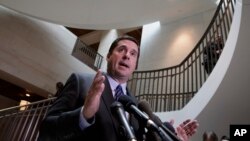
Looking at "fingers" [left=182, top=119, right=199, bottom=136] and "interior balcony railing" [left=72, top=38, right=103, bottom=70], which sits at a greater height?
"interior balcony railing" [left=72, top=38, right=103, bottom=70]

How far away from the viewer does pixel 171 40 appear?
9227 mm

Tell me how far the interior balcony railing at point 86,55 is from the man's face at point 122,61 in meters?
7.66

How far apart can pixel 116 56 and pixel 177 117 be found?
3.71 m

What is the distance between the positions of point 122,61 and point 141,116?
40 cm

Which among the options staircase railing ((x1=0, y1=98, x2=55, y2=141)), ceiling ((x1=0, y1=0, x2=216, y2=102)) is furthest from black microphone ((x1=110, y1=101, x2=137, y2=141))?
ceiling ((x1=0, y1=0, x2=216, y2=102))

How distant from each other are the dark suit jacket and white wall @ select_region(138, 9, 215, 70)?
296 inches

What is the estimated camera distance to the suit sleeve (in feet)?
3.43

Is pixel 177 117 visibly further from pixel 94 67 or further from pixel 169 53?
pixel 94 67

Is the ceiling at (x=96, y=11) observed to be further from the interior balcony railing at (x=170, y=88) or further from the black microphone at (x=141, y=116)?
the black microphone at (x=141, y=116)

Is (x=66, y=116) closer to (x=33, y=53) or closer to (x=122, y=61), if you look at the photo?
(x=122, y=61)

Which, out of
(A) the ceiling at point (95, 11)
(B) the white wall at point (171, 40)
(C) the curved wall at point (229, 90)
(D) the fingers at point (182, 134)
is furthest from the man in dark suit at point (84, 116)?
(B) the white wall at point (171, 40)

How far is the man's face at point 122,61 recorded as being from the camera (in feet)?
4.46

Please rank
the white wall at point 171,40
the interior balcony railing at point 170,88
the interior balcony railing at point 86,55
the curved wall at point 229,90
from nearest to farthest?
the curved wall at point 229,90
the interior balcony railing at point 170,88
the white wall at point 171,40
the interior balcony railing at point 86,55

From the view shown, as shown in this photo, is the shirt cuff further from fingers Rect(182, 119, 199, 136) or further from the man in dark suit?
fingers Rect(182, 119, 199, 136)
